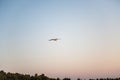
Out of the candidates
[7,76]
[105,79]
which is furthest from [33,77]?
[105,79]

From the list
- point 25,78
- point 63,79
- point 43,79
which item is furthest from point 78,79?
point 25,78

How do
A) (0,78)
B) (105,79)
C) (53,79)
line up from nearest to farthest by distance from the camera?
(0,78) < (53,79) < (105,79)

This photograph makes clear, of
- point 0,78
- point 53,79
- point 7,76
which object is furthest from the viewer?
point 53,79

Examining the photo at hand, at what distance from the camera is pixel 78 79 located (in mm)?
93625

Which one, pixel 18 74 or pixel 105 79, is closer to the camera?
pixel 18 74

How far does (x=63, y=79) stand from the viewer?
Answer: 310 ft

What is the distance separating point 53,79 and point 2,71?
18.5 metres

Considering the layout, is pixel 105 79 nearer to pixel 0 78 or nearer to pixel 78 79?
pixel 78 79

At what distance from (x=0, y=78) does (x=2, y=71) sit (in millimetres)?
12805

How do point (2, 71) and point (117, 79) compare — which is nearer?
point (2, 71)

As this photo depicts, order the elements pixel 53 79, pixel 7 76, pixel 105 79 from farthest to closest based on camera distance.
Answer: pixel 105 79 < pixel 53 79 < pixel 7 76

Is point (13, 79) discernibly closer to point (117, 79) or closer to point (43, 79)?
point (43, 79)

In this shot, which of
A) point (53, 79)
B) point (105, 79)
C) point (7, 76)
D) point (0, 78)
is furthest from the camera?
point (105, 79)

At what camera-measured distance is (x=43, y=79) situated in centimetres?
9400
